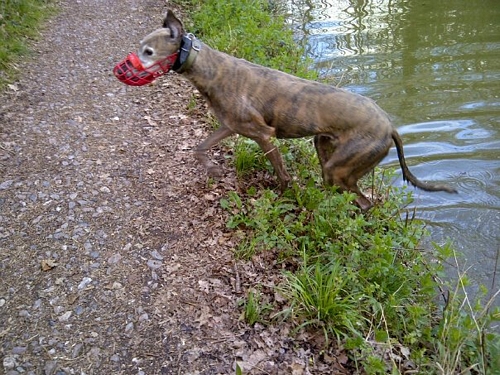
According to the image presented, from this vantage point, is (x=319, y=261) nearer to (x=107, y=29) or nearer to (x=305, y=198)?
(x=305, y=198)

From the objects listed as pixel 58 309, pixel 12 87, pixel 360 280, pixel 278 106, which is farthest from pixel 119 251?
pixel 12 87

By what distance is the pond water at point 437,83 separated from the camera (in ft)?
18.8

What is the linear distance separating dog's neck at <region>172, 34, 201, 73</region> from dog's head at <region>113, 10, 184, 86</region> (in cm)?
5

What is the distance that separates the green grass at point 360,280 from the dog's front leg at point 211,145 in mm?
387

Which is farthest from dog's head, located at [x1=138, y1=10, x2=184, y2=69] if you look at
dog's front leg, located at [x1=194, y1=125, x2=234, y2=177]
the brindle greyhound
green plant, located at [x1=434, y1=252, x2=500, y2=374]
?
green plant, located at [x1=434, y1=252, x2=500, y2=374]

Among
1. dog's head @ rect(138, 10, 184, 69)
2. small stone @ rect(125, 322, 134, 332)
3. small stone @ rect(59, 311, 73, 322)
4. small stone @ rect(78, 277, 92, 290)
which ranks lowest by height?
small stone @ rect(125, 322, 134, 332)

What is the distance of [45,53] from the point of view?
8.27 m

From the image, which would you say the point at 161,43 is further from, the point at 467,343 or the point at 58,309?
the point at 467,343

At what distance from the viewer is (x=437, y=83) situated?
28.0 ft

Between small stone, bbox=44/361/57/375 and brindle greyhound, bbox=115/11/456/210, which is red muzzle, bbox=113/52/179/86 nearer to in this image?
brindle greyhound, bbox=115/11/456/210

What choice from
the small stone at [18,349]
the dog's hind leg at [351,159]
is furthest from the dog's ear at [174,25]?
the small stone at [18,349]

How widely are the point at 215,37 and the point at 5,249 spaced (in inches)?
218

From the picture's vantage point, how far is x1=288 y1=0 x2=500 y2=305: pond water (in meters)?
5.73

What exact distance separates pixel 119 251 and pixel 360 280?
7.37 feet
